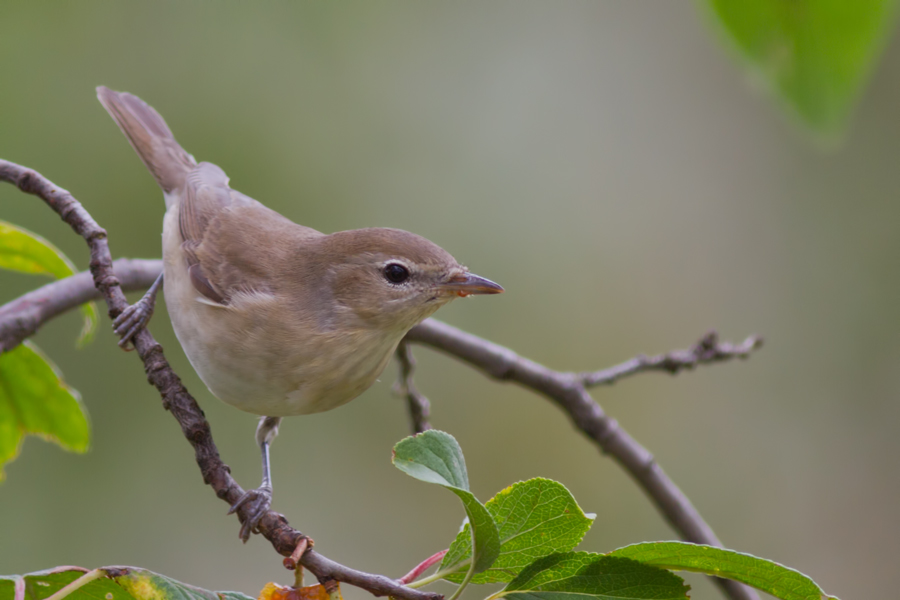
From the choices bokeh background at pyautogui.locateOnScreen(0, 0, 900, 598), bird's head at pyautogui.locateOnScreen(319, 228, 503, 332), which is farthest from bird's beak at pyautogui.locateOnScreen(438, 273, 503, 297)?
bokeh background at pyautogui.locateOnScreen(0, 0, 900, 598)

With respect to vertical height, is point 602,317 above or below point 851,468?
above

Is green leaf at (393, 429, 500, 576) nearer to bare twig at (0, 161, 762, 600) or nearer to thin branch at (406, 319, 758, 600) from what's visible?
bare twig at (0, 161, 762, 600)

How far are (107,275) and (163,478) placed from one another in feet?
14.5

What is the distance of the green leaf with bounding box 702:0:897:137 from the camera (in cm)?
138

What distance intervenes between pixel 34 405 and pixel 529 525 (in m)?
1.98

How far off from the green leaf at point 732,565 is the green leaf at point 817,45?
78 cm

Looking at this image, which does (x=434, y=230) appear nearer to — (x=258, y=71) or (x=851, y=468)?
(x=258, y=71)

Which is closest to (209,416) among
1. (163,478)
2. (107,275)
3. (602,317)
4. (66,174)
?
(163,478)

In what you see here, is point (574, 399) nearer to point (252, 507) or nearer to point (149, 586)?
point (252, 507)

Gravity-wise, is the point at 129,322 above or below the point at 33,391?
above

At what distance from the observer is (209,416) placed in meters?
6.28

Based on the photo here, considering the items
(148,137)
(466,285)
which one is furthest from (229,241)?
(466,285)

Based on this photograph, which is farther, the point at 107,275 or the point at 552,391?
the point at 552,391

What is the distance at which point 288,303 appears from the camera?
117 inches
